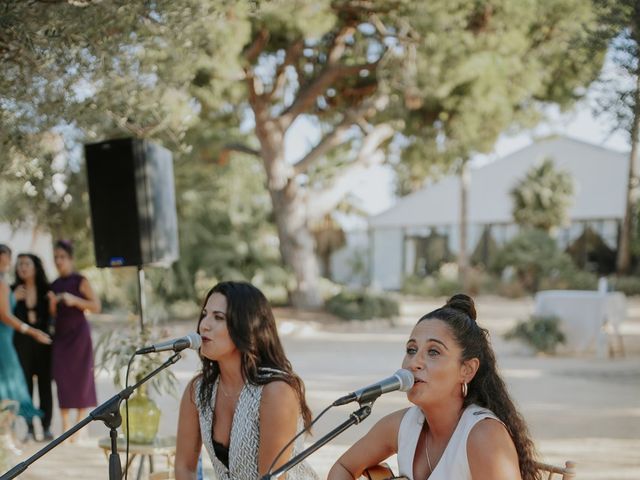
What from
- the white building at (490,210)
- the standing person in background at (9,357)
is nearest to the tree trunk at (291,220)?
the standing person in background at (9,357)

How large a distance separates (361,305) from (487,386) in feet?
50.5

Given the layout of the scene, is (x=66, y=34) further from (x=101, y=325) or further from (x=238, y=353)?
(x=101, y=325)

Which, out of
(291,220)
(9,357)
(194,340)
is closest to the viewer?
(194,340)

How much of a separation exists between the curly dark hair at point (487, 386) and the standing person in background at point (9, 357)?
192 inches

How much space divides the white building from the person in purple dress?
76.4ft

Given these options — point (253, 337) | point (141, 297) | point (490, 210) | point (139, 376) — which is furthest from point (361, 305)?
point (253, 337)

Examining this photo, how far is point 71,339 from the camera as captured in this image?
6.67m

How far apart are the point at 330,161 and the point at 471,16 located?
10242mm

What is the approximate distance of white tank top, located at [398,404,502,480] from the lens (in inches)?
89.8

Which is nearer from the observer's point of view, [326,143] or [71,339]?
[71,339]

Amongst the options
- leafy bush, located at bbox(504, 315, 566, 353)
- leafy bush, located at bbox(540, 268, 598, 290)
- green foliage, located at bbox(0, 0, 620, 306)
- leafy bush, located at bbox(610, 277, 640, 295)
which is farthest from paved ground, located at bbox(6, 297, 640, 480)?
leafy bush, located at bbox(610, 277, 640, 295)

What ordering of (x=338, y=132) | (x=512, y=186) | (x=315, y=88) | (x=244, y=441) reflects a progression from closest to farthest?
(x=244, y=441)
(x=315, y=88)
(x=338, y=132)
(x=512, y=186)

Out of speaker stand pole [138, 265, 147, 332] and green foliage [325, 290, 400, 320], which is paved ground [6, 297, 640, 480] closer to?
green foliage [325, 290, 400, 320]

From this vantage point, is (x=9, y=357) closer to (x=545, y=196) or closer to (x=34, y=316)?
(x=34, y=316)
